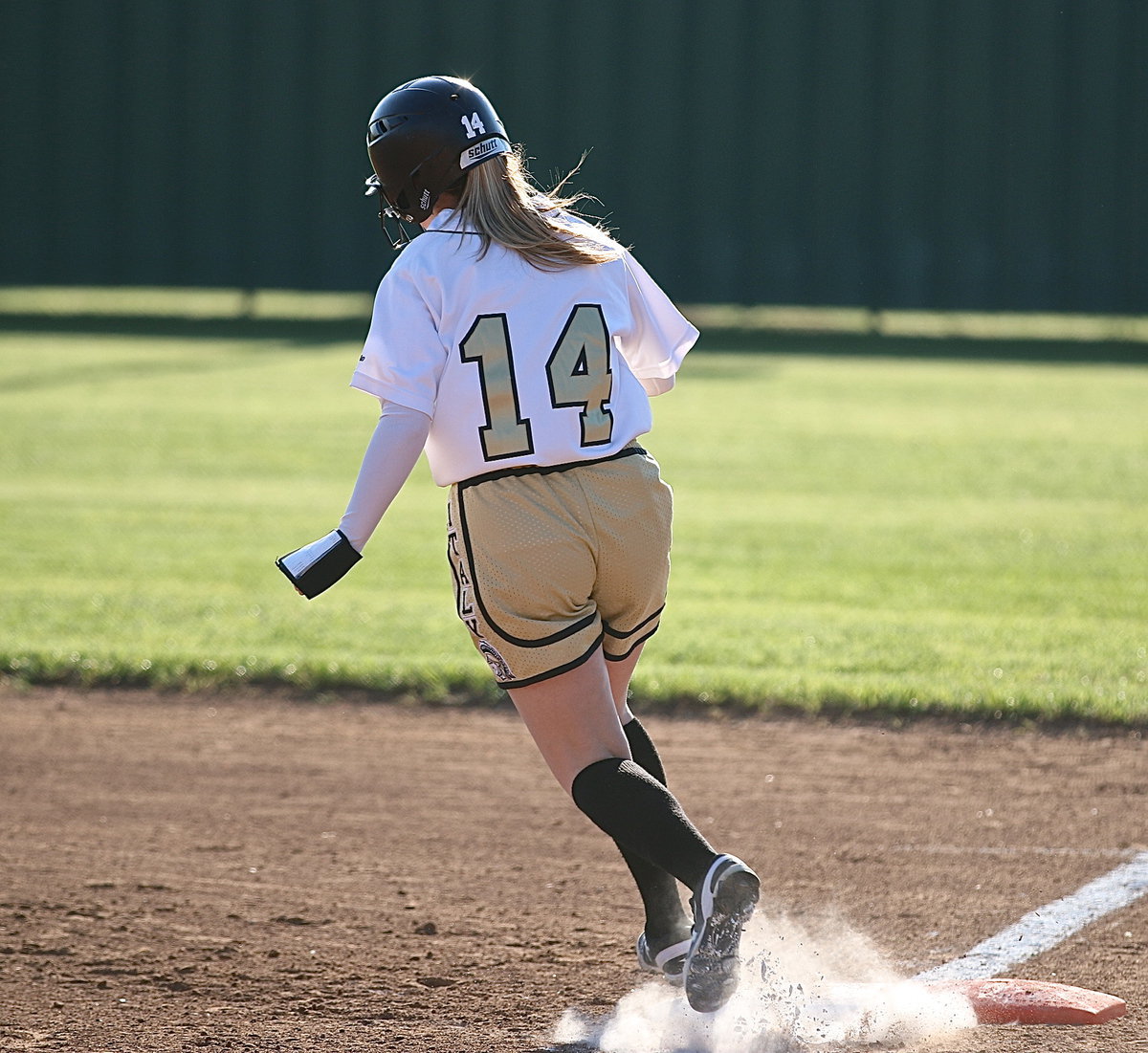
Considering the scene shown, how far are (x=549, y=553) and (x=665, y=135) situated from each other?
70.3 ft

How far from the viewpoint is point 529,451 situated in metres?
2.85

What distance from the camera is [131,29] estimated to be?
24406 mm

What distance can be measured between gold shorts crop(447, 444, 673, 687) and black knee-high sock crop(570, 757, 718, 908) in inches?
8.7

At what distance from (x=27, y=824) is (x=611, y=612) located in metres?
→ 2.35

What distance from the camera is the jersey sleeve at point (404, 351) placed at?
9.17 feet

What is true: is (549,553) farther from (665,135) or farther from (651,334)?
(665,135)

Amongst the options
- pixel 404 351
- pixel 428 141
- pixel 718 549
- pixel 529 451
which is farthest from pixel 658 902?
pixel 718 549

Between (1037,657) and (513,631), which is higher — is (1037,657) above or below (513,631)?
below

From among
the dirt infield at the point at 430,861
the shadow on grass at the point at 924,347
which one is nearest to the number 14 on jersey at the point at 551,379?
the dirt infield at the point at 430,861

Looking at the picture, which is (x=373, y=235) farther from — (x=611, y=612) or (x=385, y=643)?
(x=611, y=612)

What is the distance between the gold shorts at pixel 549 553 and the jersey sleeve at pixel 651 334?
314 mm

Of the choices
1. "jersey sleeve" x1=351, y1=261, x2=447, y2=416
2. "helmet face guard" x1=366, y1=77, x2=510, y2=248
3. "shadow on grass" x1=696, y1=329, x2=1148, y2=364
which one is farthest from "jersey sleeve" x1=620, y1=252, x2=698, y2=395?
"shadow on grass" x1=696, y1=329, x2=1148, y2=364

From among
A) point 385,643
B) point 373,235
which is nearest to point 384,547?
point 385,643

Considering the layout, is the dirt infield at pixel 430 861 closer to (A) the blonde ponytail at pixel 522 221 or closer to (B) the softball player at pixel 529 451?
(B) the softball player at pixel 529 451
